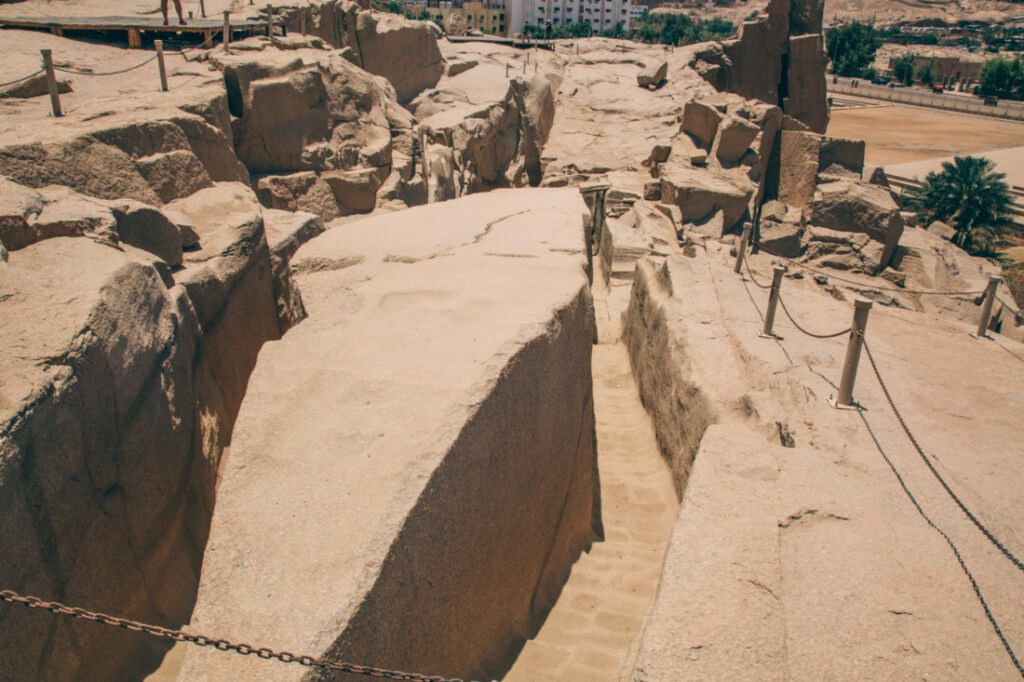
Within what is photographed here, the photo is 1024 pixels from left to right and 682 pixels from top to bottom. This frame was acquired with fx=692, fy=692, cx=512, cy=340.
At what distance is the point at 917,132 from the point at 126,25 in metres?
32.3

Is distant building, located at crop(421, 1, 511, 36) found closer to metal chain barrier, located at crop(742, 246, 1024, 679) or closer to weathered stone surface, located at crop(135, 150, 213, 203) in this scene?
weathered stone surface, located at crop(135, 150, 213, 203)

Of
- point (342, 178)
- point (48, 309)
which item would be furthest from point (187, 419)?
point (342, 178)

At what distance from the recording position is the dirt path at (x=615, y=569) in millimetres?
3068

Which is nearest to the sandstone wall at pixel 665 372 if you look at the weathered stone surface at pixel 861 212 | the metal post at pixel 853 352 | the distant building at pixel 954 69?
the metal post at pixel 853 352

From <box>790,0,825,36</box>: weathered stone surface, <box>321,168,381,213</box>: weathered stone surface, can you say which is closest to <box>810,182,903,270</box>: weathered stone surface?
<box>790,0,825,36</box>: weathered stone surface

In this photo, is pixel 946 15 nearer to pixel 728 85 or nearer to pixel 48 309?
pixel 728 85

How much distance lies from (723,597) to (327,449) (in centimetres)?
151

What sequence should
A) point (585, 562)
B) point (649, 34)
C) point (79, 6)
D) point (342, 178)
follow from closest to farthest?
point (585, 562), point (342, 178), point (79, 6), point (649, 34)

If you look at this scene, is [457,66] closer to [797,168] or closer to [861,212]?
[797,168]

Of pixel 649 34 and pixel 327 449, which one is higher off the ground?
pixel 649 34

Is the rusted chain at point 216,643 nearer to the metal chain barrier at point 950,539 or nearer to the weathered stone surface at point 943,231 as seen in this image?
the metal chain barrier at point 950,539

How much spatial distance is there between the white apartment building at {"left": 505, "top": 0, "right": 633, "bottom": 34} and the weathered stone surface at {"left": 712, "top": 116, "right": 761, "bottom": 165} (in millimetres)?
56896

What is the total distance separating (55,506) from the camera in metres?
2.43

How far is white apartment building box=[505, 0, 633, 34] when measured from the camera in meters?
66.8
